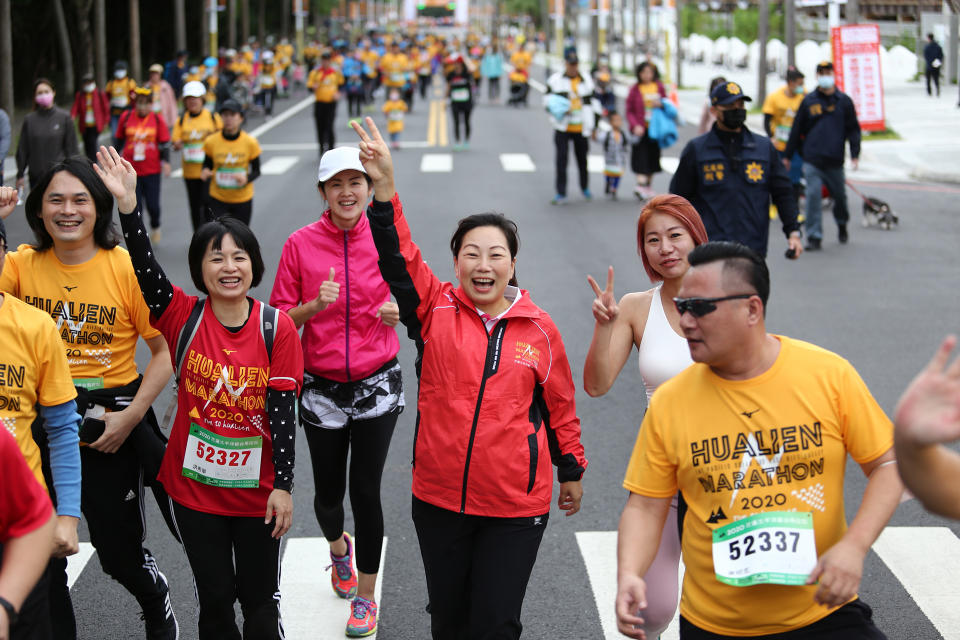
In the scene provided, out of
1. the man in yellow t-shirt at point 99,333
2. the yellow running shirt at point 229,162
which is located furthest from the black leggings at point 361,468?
the yellow running shirt at point 229,162

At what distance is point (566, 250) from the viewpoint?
15.4 metres

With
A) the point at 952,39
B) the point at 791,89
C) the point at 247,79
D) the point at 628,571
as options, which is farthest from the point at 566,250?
the point at 952,39

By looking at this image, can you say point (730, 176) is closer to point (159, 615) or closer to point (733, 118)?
point (733, 118)

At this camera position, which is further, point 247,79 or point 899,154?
point 247,79

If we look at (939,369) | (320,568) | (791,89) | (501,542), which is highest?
(791,89)

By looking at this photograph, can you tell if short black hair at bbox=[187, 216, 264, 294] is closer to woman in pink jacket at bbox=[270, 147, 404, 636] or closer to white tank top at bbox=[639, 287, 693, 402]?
woman in pink jacket at bbox=[270, 147, 404, 636]

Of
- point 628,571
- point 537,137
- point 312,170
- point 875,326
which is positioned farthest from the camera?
point 537,137

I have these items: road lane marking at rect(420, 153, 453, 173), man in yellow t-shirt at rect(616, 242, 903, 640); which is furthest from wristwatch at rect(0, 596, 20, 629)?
road lane marking at rect(420, 153, 453, 173)

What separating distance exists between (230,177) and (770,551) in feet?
34.3

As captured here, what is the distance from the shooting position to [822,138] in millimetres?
14820

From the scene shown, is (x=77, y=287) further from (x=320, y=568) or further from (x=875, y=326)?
(x=875, y=326)

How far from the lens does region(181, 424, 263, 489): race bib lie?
4.70 meters

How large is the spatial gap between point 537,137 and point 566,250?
16.0 m

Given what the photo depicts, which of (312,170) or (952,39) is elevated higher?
(952,39)
